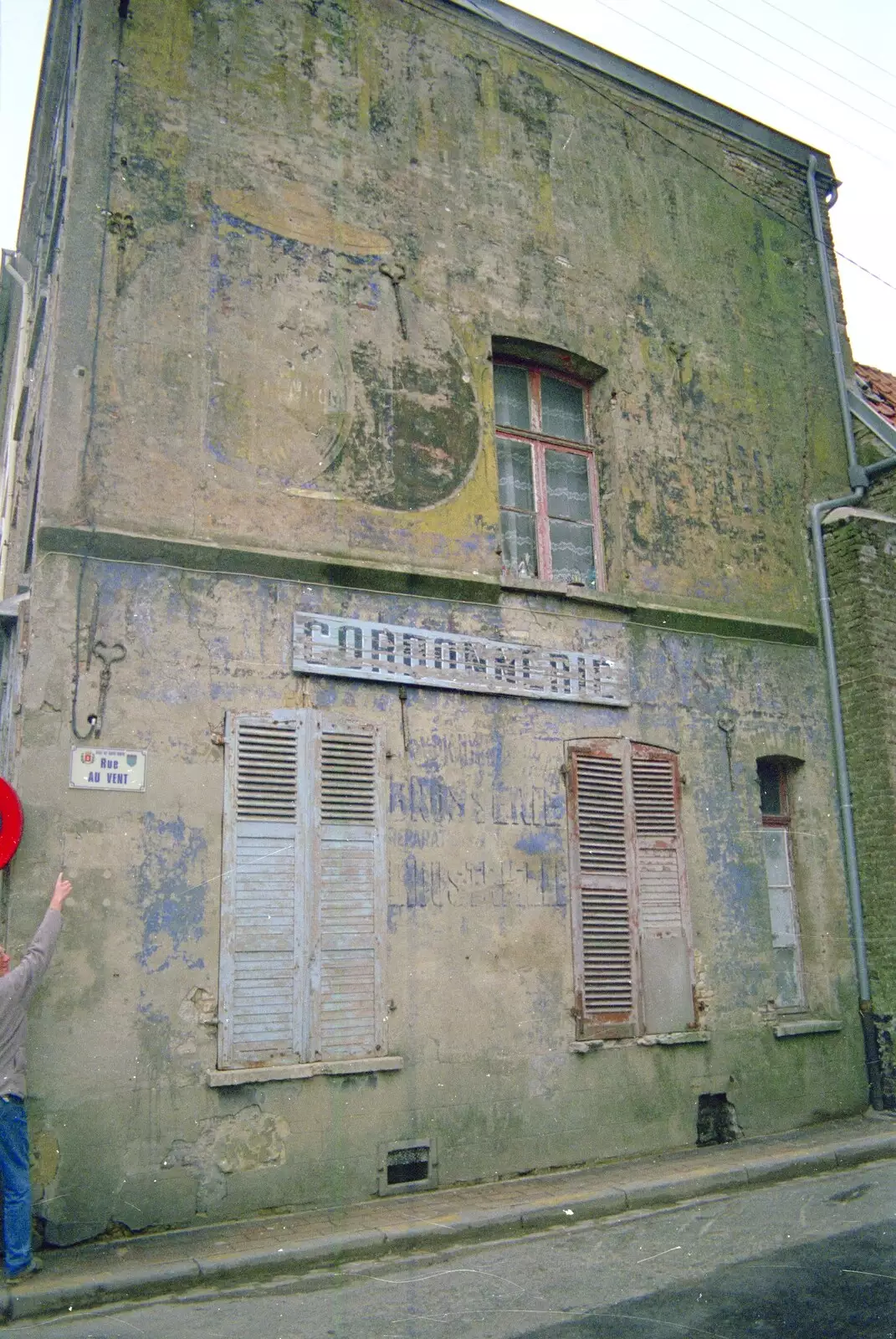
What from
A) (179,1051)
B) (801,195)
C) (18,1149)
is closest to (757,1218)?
(179,1051)

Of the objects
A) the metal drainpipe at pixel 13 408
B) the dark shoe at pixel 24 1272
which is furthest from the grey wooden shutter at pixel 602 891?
the metal drainpipe at pixel 13 408

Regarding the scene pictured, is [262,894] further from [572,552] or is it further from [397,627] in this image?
[572,552]

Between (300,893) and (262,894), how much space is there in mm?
266

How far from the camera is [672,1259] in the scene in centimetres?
593

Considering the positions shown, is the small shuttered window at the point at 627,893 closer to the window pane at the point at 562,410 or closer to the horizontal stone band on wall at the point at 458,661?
the horizontal stone band on wall at the point at 458,661

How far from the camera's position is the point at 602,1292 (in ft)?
17.8

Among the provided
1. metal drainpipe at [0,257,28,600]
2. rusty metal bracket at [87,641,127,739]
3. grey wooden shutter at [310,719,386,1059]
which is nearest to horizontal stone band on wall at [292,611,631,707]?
grey wooden shutter at [310,719,386,1059]

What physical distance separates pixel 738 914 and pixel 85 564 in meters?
5.89

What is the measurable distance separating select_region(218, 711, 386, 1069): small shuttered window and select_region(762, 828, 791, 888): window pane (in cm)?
384

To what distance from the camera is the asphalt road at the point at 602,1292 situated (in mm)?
4973

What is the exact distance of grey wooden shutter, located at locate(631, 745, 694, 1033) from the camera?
8438 mm

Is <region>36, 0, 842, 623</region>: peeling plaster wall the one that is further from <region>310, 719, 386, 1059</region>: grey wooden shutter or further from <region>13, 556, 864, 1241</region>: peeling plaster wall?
<region>310, 719, 386, 1059</region>: grey wooden shutter

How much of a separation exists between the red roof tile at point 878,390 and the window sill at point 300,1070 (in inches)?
313

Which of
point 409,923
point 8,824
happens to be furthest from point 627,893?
point 8,824
